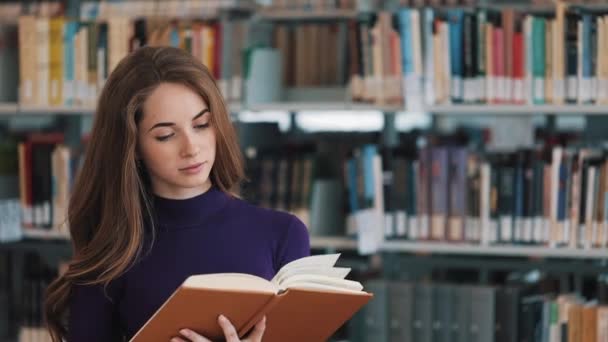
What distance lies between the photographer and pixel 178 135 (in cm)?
180

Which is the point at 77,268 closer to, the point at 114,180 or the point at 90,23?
the point at 114,180

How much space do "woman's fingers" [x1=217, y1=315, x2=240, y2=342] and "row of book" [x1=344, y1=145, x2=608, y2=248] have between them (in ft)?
5.64

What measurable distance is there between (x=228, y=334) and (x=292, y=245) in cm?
31

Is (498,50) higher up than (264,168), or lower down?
higher up

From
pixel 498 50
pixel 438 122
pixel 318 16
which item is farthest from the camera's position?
pixel 438 122

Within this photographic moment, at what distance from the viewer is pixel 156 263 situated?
1.90 meters

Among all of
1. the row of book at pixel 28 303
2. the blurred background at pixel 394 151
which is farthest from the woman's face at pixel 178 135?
the row of book at pixel 28 303

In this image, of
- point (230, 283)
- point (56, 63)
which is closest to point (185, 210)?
point (230, 283)

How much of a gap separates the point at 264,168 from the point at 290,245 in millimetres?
1652

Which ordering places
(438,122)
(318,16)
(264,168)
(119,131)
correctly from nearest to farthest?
(119,131) < (264,168) < (318,16) < (438,122)

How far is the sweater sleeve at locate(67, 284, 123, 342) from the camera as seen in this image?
1896 mm

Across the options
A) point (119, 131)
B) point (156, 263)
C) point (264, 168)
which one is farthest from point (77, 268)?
point (264, 168)

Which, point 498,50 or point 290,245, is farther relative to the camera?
point 498,50

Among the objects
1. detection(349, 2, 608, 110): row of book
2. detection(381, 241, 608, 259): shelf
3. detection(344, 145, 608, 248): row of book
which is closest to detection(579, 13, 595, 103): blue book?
detection(349, 2, 608, 110): row of book
